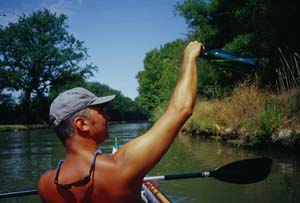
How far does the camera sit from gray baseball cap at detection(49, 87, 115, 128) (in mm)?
1802

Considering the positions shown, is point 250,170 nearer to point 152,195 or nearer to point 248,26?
point 152,195

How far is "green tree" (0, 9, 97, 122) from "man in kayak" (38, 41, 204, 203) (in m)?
39.9

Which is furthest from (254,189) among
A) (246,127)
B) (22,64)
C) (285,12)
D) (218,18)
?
(22,64)

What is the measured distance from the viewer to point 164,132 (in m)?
1.50

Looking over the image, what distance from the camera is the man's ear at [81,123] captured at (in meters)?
1.80

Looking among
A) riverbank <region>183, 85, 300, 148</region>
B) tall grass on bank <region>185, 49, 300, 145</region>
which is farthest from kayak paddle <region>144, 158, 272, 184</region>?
riverbank <region>183, 85, 300, 148</region>

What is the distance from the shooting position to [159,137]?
4.91ft

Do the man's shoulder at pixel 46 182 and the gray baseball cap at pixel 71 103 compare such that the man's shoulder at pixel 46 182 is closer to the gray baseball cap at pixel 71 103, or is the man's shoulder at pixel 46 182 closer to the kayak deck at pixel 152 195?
the gray baseball cap at pixel 71 103

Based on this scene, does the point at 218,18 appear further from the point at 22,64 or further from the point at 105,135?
the point at 22,64

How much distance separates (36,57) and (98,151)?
138 ft

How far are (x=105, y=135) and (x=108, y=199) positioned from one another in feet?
1.22

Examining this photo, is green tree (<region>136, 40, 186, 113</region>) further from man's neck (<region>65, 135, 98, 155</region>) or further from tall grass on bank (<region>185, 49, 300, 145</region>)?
man's neck (<region>65, 135, 98, 155</region>)

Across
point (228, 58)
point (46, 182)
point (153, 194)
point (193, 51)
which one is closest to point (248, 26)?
point (153, 194)

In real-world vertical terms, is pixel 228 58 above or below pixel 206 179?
above
